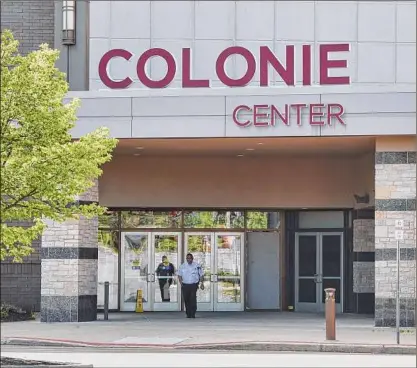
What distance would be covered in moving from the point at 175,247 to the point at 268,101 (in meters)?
8.90

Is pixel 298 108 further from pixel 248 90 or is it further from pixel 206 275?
pixel 206 275

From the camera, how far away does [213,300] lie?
33.8 m

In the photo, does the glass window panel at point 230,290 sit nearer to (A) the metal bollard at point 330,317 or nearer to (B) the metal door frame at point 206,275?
(B) the metal door frame at point 206,275

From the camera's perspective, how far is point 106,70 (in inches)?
1062

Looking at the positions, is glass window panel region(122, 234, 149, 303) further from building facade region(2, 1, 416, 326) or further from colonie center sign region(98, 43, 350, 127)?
colonie center sign region(98, 43, 350, 127)

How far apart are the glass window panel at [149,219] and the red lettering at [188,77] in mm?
7808

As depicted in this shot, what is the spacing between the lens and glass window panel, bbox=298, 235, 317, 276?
34125 mm

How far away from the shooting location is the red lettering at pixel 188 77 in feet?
87.8

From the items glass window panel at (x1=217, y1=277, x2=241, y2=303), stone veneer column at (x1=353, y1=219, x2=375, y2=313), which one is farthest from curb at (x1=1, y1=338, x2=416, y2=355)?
glass window panel at (x1=217, y1=277, x2=241, y2=303)

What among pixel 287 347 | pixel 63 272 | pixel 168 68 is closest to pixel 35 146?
pixel 287 347

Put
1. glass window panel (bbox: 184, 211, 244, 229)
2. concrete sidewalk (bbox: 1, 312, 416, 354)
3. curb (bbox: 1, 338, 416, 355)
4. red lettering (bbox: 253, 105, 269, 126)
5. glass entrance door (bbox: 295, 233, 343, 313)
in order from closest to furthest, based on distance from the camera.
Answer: curb (bbox: 1, 338, 416, 355), concrete sidewalk (bbox: 1, 312, 416, 354), red lettering (bbox: 253, 105, 269, 126), glass window panel (bbox: 184, 211, 244, 229), glass entrance door (bbox: 295, 233, 343, 313)

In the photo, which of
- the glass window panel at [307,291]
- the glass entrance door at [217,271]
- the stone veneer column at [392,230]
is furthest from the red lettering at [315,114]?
the glass window panel at [307,291]

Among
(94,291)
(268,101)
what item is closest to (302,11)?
(268,101)

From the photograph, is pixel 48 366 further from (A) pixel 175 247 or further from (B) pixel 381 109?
(A) pixel 175 247
